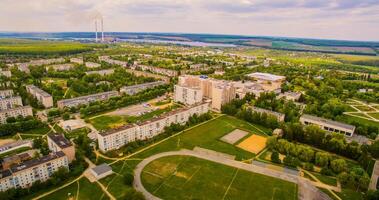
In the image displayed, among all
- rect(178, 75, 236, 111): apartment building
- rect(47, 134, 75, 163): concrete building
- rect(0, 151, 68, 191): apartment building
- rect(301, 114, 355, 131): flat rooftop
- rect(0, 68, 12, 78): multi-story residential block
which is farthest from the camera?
rect(0, 68, 12, 78): multi-story residential block

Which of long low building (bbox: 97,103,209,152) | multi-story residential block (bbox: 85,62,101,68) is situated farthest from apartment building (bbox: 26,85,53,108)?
multi-story residential block (bbox: 85,62,101,68)

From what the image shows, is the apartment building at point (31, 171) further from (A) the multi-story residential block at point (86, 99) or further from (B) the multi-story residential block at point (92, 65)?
(B) the multi-story residential block at point (92, 65)

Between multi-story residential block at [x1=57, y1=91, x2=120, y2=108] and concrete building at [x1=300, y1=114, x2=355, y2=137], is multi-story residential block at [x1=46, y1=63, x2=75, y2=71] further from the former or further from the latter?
concrete building at [x1=300, y1=114, x2=355, y2=137]

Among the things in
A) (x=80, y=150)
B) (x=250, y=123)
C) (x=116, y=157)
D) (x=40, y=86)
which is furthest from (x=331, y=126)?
(x=40, y=86)

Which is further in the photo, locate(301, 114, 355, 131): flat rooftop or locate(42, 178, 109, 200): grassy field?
locate(301, 114, 355, 131): flat rooftop

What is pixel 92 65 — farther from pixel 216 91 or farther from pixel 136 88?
pixel 216 91

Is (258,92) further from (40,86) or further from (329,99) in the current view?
(40,86)

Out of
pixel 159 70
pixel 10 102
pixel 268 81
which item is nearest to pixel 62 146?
pixel 10 102

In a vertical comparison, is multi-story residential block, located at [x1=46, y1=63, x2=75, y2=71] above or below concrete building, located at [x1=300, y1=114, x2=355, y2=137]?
above
